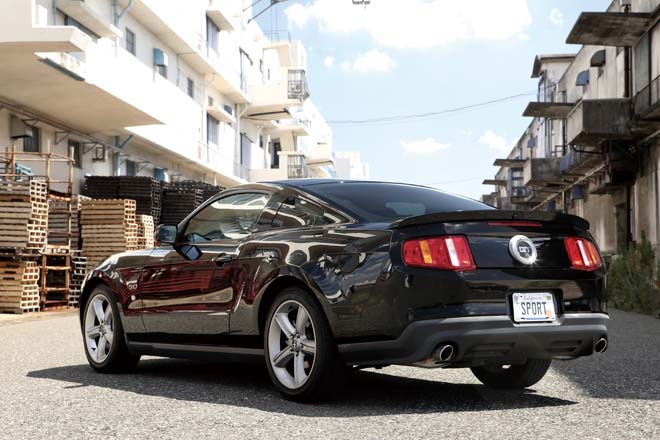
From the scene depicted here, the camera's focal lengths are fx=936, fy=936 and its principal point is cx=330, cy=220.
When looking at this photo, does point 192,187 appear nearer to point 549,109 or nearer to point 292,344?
point 549,109

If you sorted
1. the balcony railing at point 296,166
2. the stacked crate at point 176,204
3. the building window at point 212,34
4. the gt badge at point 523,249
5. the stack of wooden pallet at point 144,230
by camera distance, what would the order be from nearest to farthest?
the gt badge at point 523,249
the stack of wooden pallet at point 144,230
the stacked crate at point 176,204
the building window at point 212,34
the balcony railing at point 296,166

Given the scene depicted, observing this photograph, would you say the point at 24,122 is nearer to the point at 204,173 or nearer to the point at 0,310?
the point at 0,310

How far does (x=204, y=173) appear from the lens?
41.0 meters

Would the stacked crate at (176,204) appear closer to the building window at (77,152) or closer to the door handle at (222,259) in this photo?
the building window at (77,152)

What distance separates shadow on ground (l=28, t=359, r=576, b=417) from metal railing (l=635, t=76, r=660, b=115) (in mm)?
19394

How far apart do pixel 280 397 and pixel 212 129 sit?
3728 centimetres

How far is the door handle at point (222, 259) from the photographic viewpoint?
21.4ft

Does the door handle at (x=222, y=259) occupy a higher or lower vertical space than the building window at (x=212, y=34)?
lower

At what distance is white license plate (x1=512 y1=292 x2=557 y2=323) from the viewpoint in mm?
5484

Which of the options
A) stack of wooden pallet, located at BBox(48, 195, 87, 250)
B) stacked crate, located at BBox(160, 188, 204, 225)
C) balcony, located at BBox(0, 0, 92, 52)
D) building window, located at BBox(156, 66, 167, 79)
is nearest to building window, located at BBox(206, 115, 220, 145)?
building window, located at BBox(156, 66, 167, 79)

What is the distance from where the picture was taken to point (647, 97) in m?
26.5

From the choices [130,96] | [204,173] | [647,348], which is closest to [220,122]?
[204,173]

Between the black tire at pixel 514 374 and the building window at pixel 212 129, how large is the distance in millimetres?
35242

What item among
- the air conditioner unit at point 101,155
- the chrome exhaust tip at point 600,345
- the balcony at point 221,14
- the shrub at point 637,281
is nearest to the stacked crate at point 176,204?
the air conditioner unit at point 101,155
